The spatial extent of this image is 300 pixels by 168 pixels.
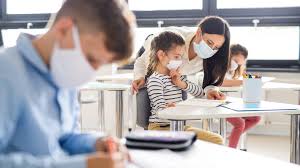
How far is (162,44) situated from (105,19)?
61.4 inches

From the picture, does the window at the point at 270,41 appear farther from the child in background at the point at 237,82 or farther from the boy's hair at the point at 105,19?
the boy's hair at the point at 105,19

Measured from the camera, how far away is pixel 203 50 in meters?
2.50

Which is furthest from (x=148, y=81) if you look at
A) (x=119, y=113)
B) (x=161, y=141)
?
(x=161, y=141)

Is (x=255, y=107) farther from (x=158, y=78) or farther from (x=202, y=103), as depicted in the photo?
(x=158, y=78)

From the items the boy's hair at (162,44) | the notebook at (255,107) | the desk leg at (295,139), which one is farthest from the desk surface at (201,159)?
the boy's hair at (162,44)

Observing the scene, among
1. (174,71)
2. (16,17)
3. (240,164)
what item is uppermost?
(16,17)

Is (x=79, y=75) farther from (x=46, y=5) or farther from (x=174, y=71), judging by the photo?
(x=46, y=5)

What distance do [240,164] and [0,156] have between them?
62cm

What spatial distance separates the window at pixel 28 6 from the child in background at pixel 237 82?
241 cm

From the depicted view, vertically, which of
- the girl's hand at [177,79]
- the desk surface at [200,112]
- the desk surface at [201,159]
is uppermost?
the girl's hand at [177,79]

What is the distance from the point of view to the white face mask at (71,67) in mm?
881

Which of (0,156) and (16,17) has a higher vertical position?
(16,17)

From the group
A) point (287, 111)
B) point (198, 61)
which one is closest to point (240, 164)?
point (287, 111)

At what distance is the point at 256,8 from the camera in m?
4.26
